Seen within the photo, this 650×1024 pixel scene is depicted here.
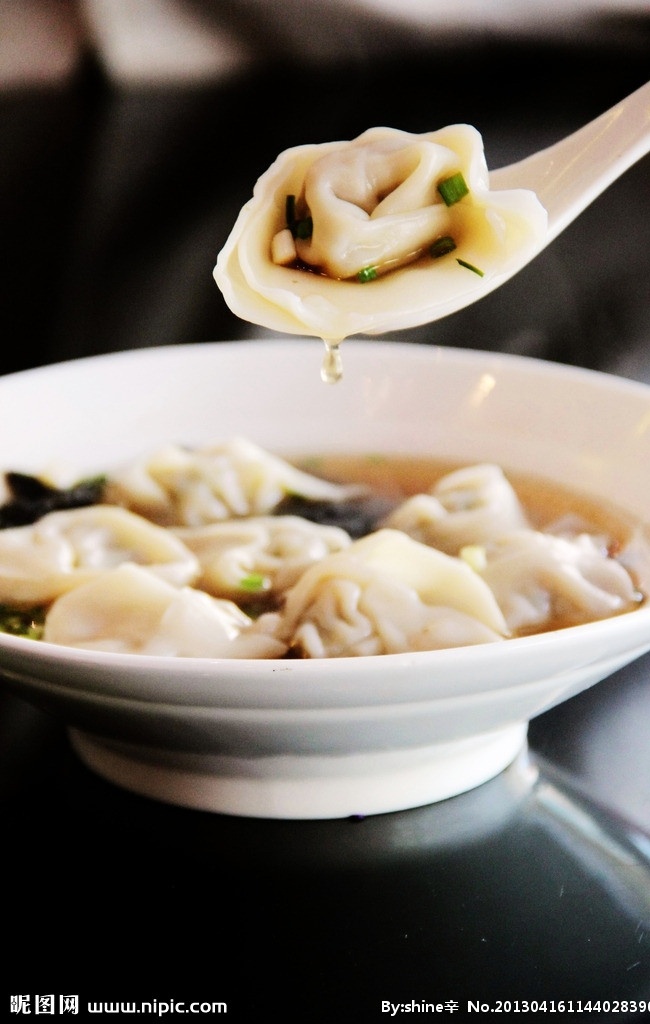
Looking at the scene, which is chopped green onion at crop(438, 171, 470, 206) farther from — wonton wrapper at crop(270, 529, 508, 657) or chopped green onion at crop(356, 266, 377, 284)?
wonton wrapper at crop(270, 529, 508, 657)

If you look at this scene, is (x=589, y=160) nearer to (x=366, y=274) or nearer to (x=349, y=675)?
(x=366, y=274)

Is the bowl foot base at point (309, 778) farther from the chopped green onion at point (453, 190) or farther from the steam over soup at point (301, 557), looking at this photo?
the chopped green onion at point (453, 190)

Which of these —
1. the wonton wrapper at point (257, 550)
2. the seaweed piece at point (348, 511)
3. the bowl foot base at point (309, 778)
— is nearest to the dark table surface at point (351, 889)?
the bowl foot base at point (309, 778)

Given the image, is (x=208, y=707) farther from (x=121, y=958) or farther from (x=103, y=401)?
(x=103, y=401)

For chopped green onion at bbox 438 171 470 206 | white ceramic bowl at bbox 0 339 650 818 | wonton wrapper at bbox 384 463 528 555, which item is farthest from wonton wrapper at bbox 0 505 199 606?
chopped green onion at bbox 438 171 470 206

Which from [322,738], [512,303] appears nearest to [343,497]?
[322,738]

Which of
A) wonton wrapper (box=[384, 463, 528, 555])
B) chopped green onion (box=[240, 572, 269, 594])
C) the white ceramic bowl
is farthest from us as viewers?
wonton wrapper (box=[384, 463, 528, 555])

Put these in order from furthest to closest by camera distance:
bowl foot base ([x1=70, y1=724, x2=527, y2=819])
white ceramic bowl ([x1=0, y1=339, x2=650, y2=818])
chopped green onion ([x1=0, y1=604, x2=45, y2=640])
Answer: chopped green onion ([x1=0, y1=604, x2=45, y2=640]), bowl foot base ([x1=70, y1=724, x2=527, y2=819]), white ceramic bowl ([x1=0, y1=339, x2=650, y2=818])

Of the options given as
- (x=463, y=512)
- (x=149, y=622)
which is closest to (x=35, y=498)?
(x=149, y=622)
